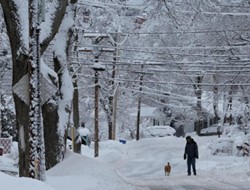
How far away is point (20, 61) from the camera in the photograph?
11602 millimetres

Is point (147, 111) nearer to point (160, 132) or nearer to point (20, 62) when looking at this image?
point (160, 132)

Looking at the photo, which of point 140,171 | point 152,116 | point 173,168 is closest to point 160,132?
point 152,116

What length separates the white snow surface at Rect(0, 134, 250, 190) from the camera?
1172 cm

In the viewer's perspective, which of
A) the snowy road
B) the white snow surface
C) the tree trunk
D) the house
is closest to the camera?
the tree trunk

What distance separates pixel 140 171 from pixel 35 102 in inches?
717

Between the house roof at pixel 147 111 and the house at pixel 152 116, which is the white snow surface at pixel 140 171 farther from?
the house roof at pixel 147 111

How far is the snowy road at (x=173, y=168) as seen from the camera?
19016mm

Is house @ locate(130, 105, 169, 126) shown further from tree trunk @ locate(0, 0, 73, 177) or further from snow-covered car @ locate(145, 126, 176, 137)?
tree trunk @ locate(0, 0, 73, 177)

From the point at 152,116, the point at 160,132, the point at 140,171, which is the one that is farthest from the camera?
the point at 152,116

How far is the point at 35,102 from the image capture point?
32.9ft

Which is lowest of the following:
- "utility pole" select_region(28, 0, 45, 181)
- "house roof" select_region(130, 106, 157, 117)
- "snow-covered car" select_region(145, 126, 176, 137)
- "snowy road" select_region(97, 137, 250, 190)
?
"snow-covered car" select_region(145, 126, 176, 137)

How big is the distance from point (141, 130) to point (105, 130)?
436cm

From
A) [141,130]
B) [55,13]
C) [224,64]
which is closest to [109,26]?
[224,64]

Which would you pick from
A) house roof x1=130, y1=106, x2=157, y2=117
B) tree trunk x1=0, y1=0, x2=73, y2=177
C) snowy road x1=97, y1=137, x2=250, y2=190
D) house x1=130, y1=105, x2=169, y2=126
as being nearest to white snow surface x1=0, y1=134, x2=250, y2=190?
snowy road x1=97, y1=137, x2=250, y2=190
